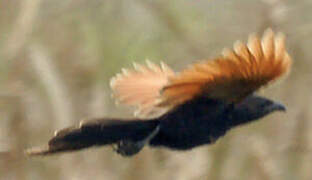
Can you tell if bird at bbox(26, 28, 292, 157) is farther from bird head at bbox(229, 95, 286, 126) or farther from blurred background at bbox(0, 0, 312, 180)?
blurred background at bbox(0, 0, 312, 180)

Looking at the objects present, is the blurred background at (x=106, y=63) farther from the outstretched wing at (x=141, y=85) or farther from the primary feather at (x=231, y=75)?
the primary feather at (x=231, y=75)

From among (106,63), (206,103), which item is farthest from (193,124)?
(106,63)

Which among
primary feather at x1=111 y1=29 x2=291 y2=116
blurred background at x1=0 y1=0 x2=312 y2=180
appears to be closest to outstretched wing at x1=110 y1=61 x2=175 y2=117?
primary feather at x1=111 y1=29 x2=291 y2=116

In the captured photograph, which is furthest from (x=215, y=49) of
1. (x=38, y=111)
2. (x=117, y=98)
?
(x=117, y=98)

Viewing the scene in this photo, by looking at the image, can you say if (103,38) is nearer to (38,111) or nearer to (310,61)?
(38,111)

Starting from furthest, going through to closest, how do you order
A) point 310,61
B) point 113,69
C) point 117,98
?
1. point 310,61
2. point 113,69
3. point 117,98

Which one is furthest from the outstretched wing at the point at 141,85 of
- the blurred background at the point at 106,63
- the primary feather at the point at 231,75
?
the blurred background at the point at 106,63

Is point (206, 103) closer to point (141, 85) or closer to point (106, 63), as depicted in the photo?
point (141, 85)
